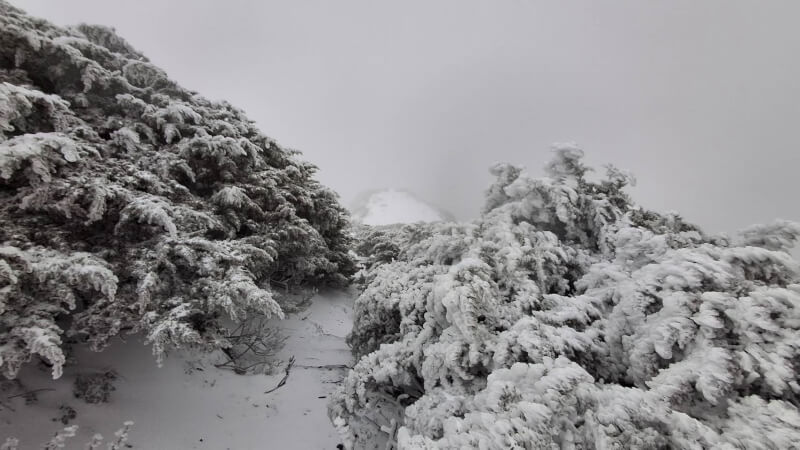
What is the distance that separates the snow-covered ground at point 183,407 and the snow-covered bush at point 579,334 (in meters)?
0.59

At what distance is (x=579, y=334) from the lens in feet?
10.4

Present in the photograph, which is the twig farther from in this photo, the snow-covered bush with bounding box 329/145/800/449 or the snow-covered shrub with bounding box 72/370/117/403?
the snow-covered shrub with bounding box 72/370/117/403

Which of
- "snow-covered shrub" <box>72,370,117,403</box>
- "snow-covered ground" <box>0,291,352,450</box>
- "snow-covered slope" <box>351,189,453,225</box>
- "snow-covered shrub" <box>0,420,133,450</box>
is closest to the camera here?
"snow-covered shrub" <box>0,420,133,450</box>

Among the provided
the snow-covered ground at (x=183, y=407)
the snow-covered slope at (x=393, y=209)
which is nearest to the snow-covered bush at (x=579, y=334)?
the snow-covered ground at (x=183, y=407)

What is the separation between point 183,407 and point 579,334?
412 centimetres

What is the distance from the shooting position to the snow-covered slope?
47.6 m

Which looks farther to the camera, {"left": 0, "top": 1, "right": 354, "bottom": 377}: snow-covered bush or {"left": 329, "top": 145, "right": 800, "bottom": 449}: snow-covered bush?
{"left": 0, "top": 1, "right": 354, "bottom": 377}: snow-covered bush

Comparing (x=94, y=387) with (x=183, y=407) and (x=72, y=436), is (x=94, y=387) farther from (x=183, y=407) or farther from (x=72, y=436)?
(x=183, y=407)

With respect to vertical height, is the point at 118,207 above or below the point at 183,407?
above

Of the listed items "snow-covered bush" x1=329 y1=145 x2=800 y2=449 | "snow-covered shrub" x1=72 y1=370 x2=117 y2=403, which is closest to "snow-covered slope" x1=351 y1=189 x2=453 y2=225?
"snow-covered bush" x1=329 y1=145 x2=800 y2=449

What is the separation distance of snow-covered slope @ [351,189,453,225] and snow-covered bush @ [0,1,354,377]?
37.1m

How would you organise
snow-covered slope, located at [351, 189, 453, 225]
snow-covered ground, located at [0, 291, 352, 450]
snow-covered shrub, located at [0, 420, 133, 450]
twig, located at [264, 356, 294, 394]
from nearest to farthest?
snow-covered shrub, located at [0, 420, 133, 450], snow-covered ground, located at [0, 291, 352, 450], twig, located at [264, 356, 294, 394], snow-covered slope, located at [351, 189, 453, 225]

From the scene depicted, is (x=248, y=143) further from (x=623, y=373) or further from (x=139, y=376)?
(x=623, y=373)

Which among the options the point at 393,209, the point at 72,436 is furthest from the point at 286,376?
the point at 393,209
